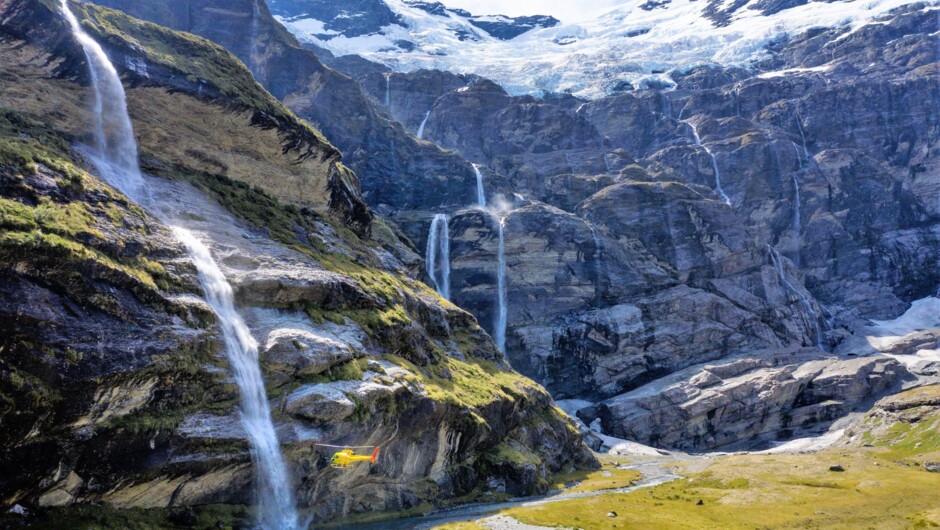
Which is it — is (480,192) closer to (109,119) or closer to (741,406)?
(741,406)

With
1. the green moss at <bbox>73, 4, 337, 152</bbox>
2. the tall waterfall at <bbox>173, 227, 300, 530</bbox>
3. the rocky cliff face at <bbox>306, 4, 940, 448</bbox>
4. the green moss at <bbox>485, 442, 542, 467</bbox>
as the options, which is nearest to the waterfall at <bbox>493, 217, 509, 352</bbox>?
the rocky cliff face at <bbox>306, 4, 940, 448</bbox>

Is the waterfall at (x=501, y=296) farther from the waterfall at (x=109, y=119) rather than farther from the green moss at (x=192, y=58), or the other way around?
the waterfall at (x=109, y=119)

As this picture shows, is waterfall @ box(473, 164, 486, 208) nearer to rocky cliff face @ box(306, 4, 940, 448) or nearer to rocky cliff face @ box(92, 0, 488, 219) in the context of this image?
rocky cliff face @ box(92, 0, 488, 219)

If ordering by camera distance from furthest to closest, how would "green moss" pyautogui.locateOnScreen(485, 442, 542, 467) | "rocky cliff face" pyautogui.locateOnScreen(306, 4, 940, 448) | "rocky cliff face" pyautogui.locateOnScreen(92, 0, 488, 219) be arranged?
"rocky cliff face" pyautogui.locateOnScreen(92, 0, 488, 219) → "rocky cliff face" pyautogui.locateOnScreen(306, 4, 940, 448) → "green moss" pyautogui.locateOnScreen(485, 442, 542, 467)

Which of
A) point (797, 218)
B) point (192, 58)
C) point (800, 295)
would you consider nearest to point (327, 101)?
point (192, 58)

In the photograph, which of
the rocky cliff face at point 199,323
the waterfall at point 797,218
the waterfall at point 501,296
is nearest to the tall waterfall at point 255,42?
the waterfall at point 501,296

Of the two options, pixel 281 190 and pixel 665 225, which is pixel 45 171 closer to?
pixel 281 190
